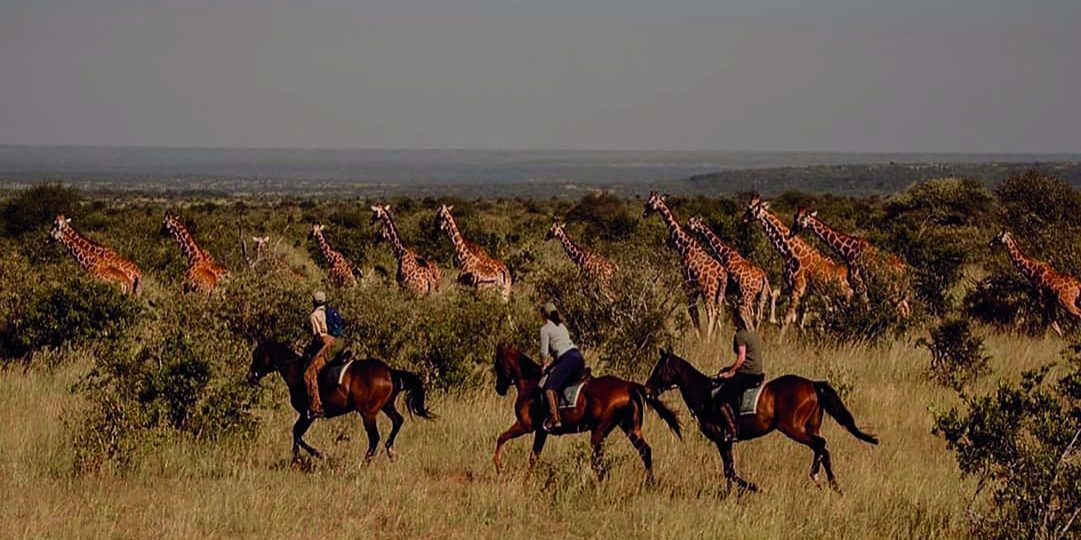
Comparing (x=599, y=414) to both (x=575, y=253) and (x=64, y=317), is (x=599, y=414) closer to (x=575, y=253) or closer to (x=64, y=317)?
(x=64, y=317)

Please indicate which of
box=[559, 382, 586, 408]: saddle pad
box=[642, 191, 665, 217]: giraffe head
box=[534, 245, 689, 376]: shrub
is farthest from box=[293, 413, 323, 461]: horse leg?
box=[642, 191, 665, 217]: giraffe head

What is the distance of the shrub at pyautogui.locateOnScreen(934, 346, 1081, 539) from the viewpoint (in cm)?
774

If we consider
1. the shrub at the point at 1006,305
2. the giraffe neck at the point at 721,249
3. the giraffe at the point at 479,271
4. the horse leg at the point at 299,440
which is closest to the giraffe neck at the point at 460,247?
the giraffe at the point at 479,271

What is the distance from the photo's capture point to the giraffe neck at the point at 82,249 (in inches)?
772

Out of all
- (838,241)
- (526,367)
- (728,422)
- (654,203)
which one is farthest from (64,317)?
(838,241)

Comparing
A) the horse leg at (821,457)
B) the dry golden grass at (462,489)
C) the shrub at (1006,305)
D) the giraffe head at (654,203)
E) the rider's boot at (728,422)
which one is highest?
the giraffe head at (654,203)

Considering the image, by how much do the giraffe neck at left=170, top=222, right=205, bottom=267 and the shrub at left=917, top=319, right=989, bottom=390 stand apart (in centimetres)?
1280

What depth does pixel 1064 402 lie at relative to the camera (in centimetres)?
1241

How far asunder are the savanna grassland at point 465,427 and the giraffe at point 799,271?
482 mm

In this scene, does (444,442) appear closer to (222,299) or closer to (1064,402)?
(222,299)

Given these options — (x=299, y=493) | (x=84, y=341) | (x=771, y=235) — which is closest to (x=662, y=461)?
(x=299, y=493)

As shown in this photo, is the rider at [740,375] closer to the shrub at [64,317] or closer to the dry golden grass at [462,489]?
the dry golden grass at [462,489]

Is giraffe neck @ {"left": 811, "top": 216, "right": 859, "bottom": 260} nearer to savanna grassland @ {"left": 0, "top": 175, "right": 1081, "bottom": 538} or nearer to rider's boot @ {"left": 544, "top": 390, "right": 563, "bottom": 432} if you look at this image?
savanna grassland @ {"left": 0, "top": 175, "right": 1081, "bottom": 538}

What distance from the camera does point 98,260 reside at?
771 inches
